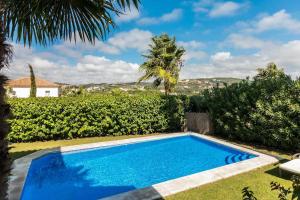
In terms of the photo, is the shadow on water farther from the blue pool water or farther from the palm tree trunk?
the palm tree trunk

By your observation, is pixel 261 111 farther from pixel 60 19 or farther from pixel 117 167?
pixel 60 19

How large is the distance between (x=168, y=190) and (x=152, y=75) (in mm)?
20348

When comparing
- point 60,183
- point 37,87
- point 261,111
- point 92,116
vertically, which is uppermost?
point 37,87

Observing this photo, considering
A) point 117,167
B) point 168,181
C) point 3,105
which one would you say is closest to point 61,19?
point 3,105

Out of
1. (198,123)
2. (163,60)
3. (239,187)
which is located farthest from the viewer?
(163,60)

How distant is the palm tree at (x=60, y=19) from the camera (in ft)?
11.5

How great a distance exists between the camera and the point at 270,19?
12.3 m

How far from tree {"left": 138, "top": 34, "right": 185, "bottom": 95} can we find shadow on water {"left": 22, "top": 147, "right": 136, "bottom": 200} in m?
17.2

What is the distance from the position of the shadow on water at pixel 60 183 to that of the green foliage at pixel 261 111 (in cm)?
713

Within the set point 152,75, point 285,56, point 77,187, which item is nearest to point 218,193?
point 77,187

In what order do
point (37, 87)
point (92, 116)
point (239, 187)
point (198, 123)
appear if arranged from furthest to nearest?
1. point (37, 87)
2. point (198, 123)
3. point (92, 116)
4. point (239, 187)

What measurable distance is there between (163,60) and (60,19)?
21366 millimetres

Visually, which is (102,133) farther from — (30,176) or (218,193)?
(218,193)

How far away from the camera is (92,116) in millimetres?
12469
